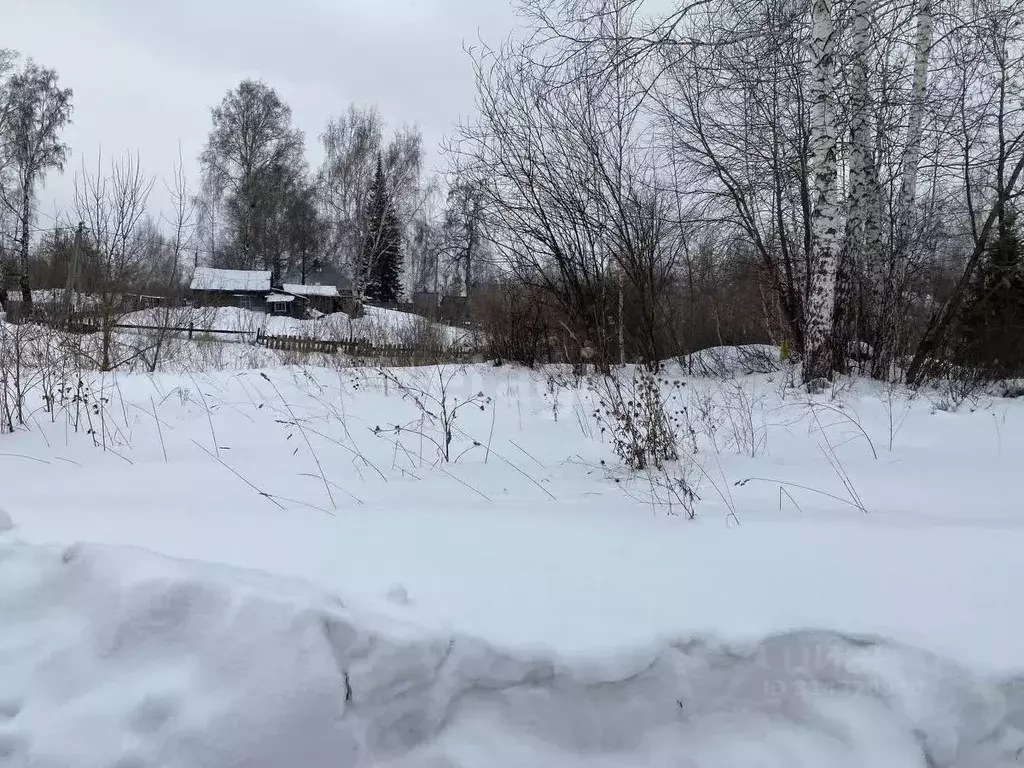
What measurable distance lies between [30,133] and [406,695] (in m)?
27.1

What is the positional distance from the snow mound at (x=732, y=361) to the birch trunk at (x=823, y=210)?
182 cm

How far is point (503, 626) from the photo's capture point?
160cm

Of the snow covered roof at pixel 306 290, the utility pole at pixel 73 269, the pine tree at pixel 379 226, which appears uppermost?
the pine tree at pixel 379 226

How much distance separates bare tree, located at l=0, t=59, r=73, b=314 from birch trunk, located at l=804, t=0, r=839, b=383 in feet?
77.3

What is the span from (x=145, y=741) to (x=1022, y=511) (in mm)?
3279

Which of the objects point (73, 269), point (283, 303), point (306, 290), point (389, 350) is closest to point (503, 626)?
point (389, 350)

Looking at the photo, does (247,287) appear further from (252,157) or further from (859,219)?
(859,219)

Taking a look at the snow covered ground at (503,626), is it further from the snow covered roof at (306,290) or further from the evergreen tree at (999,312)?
the snow covered roof at (306,290)

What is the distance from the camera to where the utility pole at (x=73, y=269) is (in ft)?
26.3

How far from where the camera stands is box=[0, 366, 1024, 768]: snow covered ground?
1.36m

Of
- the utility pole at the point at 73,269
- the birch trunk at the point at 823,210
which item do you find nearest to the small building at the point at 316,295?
the utility pole at the point at 73,269

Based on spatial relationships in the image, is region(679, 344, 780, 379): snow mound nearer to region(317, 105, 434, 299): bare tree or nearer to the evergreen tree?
the evergreen tree

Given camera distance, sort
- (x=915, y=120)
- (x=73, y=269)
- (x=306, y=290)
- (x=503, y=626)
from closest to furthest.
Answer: (x=503, y=626), (x=915, y=120), (x=73, y=269), (x=306, y=290)

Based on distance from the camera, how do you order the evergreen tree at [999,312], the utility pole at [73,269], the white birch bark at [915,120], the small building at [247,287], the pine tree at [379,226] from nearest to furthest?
1. the evergreen tree at [999,312]
2. the white birch bark at [915,120]
3. the utility pole at [73,269]
4. the pine tree at [379,226]
5. the small building at [247,287]
